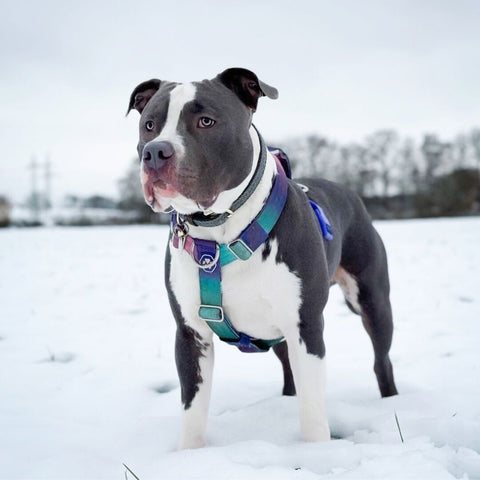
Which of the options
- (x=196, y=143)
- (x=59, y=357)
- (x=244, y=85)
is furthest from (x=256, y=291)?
(x=59, y=357)

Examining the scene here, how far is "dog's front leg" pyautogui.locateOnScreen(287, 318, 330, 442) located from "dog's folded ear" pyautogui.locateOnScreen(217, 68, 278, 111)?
109 cm

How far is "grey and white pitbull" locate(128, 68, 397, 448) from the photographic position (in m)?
2.04

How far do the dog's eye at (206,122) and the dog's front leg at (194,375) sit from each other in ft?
3.03

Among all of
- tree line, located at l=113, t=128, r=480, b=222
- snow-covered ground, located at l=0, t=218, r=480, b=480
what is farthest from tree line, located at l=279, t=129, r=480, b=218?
snow-covered ground, located at l=0, t=218, r=480, b=480

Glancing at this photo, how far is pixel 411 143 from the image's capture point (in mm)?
46156

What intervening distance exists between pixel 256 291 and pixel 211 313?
0.22 m

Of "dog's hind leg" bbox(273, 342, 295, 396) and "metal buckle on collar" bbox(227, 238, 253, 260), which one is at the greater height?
"metal buckle on collar" bbox(227, 238, 253, 260)

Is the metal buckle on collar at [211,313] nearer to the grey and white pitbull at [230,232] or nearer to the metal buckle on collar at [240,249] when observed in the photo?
the grey and white pitbull at [230,232]

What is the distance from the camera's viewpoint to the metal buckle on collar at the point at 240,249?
84.4 inches

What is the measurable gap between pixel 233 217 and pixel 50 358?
92.7 inches

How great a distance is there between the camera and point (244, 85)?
7.79ft

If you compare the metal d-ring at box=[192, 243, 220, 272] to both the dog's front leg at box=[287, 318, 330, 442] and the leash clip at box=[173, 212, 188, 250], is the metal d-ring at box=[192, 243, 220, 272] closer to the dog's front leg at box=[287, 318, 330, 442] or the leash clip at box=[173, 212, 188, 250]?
the leash clip at box=[173, 212, 188, 250]

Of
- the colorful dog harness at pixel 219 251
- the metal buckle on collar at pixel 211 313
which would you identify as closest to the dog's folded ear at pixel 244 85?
the colorful dog harness at pixel 219 251

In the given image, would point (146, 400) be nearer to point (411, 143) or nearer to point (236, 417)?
point (236, 417)
